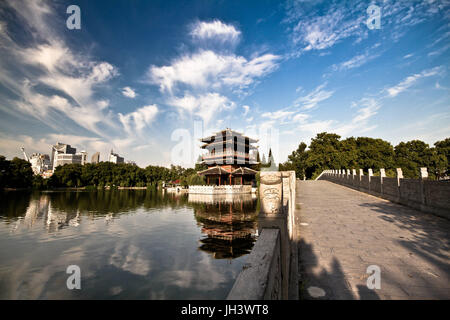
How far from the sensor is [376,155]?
135 feet

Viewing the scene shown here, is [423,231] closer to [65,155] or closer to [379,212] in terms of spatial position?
[379,212]

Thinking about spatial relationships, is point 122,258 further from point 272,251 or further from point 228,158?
point 228,158

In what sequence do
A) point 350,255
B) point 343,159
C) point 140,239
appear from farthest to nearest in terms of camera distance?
1. point 343,159
2. point 140,239
3. point 350,255

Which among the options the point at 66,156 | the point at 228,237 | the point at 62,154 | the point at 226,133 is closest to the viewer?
Answer: the point at 228,237

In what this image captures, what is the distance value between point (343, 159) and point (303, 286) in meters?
41.5

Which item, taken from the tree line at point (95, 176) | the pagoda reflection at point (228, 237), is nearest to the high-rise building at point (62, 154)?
the tree line at point (95, 176)

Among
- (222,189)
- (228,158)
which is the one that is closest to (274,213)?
(222,189)

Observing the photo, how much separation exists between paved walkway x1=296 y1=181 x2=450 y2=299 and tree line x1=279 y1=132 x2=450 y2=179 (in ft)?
120

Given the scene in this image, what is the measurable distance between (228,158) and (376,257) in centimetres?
3520

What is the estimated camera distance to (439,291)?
9.14 feet

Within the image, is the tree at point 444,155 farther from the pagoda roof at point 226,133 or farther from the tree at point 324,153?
the pagoda roof at point 226,133

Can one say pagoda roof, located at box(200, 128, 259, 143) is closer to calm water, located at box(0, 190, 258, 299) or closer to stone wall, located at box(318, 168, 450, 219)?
stone wall, located at box(318, 168, 450, 219)

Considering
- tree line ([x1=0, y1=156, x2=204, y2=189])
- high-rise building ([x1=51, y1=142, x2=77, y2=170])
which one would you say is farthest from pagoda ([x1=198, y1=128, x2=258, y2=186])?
high-rise building ([x1=51, y1=142, x2=77, y2=170])
